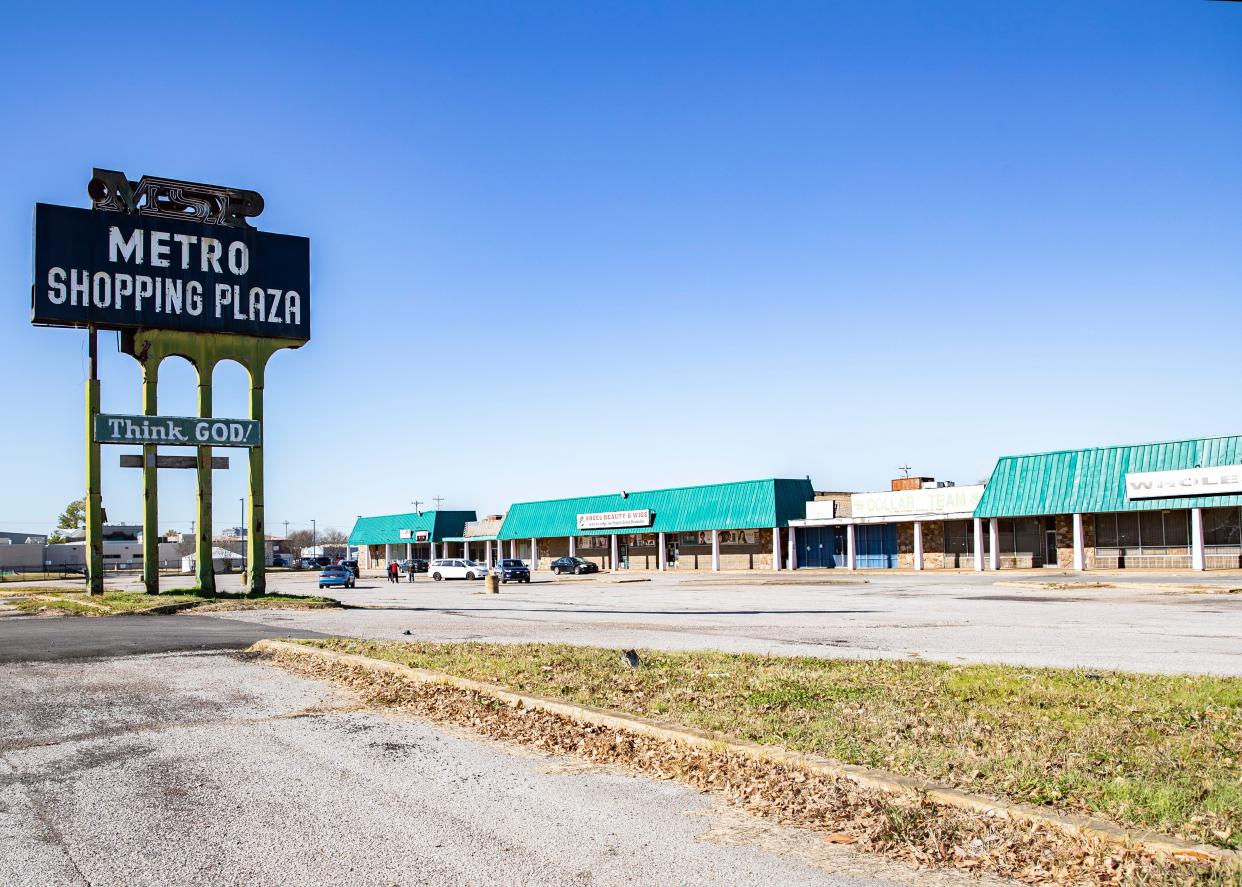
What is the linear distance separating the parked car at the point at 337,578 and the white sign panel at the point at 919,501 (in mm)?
27976

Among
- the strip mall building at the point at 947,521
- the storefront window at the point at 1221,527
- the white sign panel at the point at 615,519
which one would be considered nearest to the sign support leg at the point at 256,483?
the strip mall building at the point at 947,521

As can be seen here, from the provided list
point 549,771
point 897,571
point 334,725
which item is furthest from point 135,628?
point 897,571

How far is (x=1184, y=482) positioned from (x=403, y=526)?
66330mm

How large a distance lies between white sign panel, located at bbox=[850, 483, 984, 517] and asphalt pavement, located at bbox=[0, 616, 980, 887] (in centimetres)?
4725

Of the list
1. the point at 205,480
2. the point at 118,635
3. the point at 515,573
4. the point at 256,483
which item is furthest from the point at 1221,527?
the point at 118,635

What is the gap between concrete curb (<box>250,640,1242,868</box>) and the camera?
5301mm

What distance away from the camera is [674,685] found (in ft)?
36.1

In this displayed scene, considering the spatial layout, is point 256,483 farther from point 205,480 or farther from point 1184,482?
point 1184,482

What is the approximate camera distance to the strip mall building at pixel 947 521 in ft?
148

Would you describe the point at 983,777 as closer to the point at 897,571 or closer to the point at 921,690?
the point at 921,690

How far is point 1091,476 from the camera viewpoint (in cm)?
4812

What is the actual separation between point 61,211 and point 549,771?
2694 cm

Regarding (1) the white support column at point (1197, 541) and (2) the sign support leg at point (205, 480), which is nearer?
(2) the sign support leg at point (205, 480)

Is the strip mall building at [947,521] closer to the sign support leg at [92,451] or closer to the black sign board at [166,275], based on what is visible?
the black sign board at [166,275]
